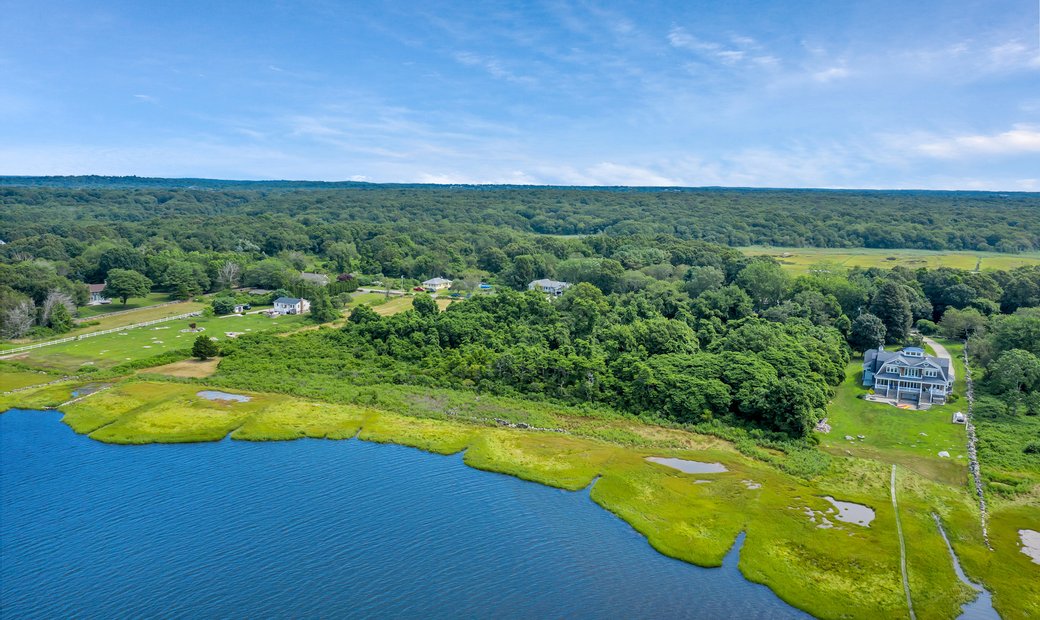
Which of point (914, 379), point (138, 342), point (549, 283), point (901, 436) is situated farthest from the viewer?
point (549, 283)

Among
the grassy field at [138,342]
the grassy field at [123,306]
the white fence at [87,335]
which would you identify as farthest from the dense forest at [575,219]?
the grassy field at [138,342]

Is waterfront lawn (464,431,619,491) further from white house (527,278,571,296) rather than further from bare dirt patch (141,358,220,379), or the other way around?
white house (527,278,571,296)

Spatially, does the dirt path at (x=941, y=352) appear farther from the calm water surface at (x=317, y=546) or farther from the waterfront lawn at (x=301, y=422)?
the waterfront lawn at (x=301, y=422)

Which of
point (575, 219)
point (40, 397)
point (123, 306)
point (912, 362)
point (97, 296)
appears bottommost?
point (40, 397)

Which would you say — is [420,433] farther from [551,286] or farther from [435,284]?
[435,284]

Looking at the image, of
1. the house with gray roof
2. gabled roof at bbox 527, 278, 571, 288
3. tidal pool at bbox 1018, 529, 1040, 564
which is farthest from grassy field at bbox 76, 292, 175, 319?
tidal pool at bbox 1018, 529, 1040, 564

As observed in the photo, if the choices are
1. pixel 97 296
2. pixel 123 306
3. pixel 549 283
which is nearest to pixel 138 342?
pixel 123 306

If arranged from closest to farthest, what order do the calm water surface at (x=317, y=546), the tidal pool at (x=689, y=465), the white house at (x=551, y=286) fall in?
the calm water surface at (x=317, y=546) < the tidal pool at (x=689, y=465) < the white house at (x=551, y=286)
